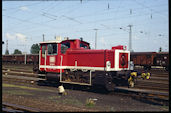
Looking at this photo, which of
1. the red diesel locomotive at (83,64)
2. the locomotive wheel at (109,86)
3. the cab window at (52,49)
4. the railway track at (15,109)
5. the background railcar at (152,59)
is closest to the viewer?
the railway track at (15,109)

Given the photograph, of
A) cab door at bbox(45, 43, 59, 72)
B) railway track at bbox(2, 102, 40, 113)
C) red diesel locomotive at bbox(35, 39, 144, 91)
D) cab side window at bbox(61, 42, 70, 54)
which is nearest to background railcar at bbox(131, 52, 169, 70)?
red diesel locomotive at bbox(35, 39, 144, 91)

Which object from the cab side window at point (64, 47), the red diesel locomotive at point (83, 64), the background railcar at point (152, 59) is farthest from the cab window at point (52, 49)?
the background railcar at point (152, 59)

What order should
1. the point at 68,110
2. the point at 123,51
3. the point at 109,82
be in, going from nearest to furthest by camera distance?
1. the point at 68,110
2. the point at 109,82
3. the point at 123,51

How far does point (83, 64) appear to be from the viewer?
11695 millimetres

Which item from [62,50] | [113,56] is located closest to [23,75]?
[62,50]

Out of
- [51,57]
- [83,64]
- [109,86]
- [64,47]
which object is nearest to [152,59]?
[83,64]

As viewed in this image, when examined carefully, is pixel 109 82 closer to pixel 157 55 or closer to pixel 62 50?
pixel 62 50

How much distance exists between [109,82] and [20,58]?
3510 centimetres

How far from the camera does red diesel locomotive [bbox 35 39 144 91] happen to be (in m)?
10.6

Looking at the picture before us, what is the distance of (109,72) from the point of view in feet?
33.8

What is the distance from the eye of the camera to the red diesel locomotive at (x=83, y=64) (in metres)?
10.6

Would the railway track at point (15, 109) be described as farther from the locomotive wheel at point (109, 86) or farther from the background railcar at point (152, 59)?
the background railcar at point (152, 59)

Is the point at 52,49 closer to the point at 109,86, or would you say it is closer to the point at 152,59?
the point at 109,86

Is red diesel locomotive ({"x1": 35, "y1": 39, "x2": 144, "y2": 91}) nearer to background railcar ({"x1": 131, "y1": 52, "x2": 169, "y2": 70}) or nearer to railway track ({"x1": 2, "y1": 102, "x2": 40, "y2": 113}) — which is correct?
railway track ({"x1": 2, "y1": 102, "x2": 40, "y2": 113})
